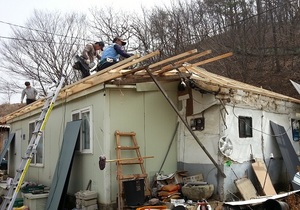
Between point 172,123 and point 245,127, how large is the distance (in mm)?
1821

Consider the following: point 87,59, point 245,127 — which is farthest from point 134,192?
point 87,59

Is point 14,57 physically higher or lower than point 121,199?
higher

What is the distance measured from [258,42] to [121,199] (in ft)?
46.2

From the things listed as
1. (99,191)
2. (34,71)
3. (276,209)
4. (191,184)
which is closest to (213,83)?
(191,184)

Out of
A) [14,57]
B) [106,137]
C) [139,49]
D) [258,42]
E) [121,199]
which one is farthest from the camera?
[14,57]

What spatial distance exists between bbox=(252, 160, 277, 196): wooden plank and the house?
0.19 metres

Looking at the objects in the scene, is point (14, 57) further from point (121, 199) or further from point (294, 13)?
point (121, 199)

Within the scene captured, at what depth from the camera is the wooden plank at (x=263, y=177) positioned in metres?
7.41

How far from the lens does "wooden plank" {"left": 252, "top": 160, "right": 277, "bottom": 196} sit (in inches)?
292

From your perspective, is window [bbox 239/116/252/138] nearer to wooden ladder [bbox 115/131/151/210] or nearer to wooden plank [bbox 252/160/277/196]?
wooden plank [bbox 252/160/277/196]

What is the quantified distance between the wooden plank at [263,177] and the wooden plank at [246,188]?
0.97 ft

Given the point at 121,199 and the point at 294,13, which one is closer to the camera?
the point at 121,199

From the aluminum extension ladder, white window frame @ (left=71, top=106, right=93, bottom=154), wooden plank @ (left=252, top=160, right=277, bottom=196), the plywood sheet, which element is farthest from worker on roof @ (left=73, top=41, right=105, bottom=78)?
the plywood sheet

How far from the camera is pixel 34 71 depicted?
2822 cm
